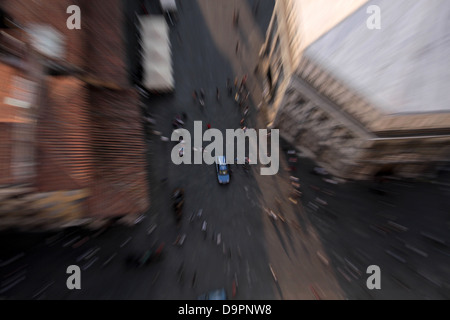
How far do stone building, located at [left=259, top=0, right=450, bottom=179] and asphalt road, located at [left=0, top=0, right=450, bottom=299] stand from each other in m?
2.51

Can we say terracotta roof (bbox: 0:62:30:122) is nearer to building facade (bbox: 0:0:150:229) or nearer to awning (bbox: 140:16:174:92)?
building facade (bbox: 0:0:150:229)

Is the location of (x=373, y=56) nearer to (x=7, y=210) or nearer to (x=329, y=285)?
(x=329, y=285)

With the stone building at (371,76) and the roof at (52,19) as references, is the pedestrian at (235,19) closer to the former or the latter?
the stone building at (371,76)

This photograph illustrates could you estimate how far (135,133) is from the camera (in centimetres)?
923

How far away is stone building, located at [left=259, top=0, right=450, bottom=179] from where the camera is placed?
6332 millimetres

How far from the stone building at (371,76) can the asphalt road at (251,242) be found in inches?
98.6

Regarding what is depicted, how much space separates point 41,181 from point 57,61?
4379mm

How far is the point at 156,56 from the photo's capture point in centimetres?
1130

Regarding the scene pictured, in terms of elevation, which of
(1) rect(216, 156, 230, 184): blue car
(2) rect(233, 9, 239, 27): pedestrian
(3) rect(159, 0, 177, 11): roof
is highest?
(3) rect(159, 0, 177, 11): roof

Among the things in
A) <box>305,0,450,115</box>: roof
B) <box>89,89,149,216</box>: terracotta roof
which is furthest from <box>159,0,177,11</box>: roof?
Answer: <box>305,0,450,115</box>: roof

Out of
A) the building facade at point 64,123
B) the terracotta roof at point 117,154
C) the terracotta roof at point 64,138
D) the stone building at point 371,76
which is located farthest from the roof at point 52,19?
the stone building at point 371,76

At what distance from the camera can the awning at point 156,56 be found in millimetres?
11156

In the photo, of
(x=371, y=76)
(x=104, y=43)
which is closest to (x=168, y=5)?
(x=104, y=43)

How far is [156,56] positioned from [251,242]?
10933mm
